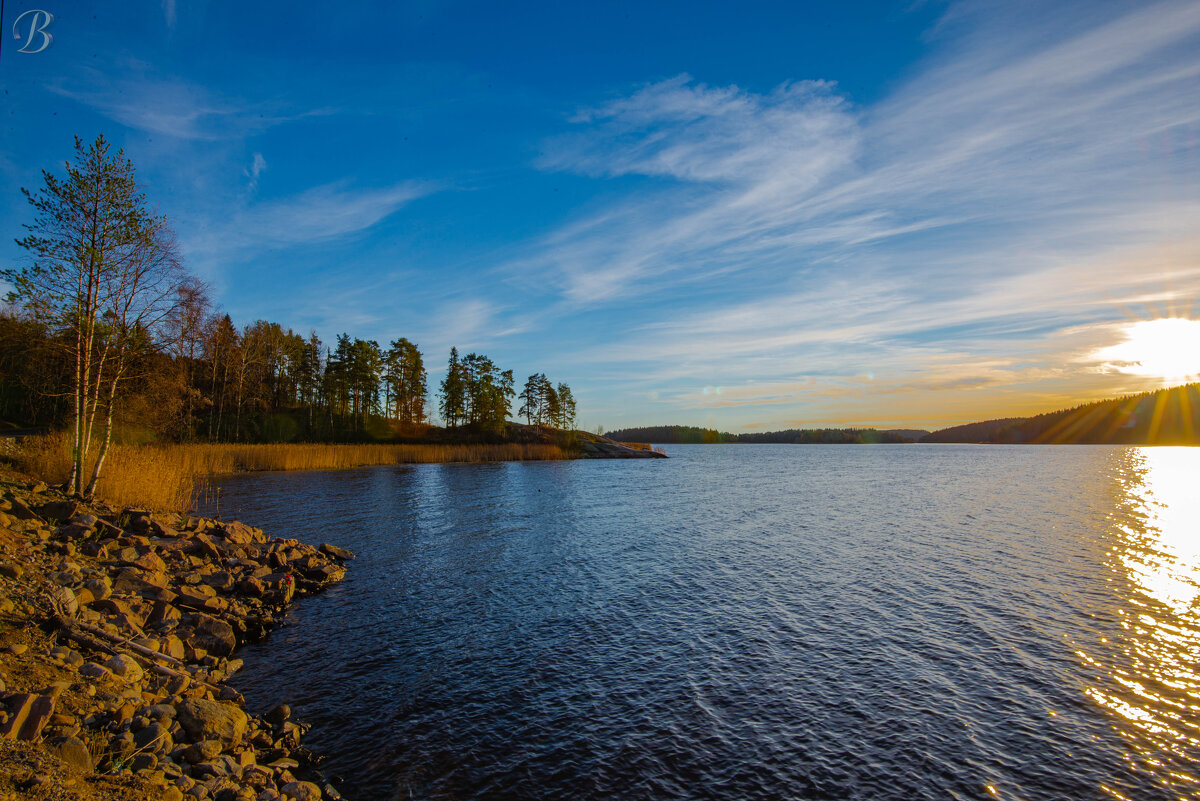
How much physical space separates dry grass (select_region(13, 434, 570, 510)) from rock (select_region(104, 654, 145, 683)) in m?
14.5

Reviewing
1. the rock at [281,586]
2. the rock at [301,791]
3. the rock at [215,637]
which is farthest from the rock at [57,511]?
the rock at [301,791]

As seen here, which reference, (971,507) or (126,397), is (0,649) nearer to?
(126,397)

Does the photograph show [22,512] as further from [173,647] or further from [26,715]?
[26,715]

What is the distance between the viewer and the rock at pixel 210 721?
7008 millimetres

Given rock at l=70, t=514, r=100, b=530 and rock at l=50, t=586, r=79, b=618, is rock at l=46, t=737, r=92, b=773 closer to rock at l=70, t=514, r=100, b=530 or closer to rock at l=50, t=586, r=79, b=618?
rock at l=50, t=586, r=79, b=618

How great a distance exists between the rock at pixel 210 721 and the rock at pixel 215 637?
3904mm

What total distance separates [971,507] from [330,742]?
37885mm

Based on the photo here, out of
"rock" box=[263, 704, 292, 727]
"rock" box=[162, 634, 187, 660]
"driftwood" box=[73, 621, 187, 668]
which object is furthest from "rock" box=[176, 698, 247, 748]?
"rock" box=[162, 634, 187, 660]

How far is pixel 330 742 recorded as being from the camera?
8.24 metres

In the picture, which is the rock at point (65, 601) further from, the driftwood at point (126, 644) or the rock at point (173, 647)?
the rock at point (173, 647)

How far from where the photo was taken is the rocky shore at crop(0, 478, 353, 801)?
5426 mm

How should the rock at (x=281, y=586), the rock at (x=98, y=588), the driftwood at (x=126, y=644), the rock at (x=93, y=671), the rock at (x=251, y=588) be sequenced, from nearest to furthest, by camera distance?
the rock at (x=93, y=671), the driftwood at (x=126, y=644), the rock at (x=98, y=588), the rock at (x=251, y=588), the rock at (x=281, y=586)

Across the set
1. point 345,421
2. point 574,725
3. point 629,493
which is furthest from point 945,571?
point 345,421

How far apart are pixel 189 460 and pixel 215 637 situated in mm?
35401
